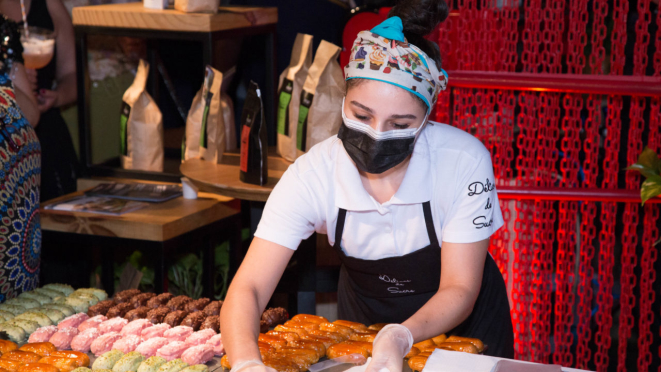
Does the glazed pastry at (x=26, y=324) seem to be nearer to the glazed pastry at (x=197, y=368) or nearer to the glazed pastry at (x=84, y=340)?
the glazed pastry at (x=84, y=340)

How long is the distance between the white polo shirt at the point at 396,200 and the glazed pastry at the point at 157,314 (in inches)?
18.0

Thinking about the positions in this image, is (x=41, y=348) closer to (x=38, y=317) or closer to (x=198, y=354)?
(x=38, y=317)

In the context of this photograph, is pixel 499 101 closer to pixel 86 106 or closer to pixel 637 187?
pixel 637 187

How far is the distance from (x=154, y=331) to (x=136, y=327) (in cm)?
7

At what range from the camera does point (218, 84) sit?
10.3 feet

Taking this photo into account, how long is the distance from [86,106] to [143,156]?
44cm

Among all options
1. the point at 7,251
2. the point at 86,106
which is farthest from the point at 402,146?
the point at 86,106

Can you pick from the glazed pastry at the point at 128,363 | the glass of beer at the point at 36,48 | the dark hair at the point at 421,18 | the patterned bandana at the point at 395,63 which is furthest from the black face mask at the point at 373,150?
the glass of beer at the point at 36,48

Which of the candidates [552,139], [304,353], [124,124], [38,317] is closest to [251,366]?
[304,353]

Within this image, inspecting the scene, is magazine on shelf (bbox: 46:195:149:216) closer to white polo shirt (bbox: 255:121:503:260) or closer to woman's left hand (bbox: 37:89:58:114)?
woman's left hand (bbox: 37:89:58:114)

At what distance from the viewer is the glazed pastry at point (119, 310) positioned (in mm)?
1999

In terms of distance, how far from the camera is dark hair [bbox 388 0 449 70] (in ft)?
5.93

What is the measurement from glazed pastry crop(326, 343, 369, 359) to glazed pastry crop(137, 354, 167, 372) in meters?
0.42

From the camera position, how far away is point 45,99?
3947 mm
